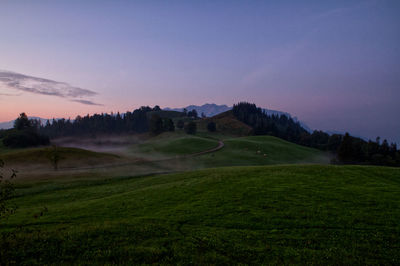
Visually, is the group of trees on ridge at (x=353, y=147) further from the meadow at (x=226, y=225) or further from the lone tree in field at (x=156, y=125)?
the lone tree in field at (x=156, y=125)

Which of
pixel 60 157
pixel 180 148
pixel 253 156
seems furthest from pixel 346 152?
pixel 60 157

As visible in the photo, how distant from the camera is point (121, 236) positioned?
44.9 ft

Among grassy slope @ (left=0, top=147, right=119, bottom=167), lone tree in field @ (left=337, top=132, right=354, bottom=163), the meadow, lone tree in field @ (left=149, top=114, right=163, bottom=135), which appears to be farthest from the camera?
lone tree in field @ (left=149, top=114, right=163, bottom=135)

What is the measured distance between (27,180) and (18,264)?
4626 cm

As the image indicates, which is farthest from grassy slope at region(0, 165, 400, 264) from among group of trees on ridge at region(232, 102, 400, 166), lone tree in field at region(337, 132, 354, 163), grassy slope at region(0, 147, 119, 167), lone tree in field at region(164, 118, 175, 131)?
lone tree in field at region(164, 118, 175, 131)

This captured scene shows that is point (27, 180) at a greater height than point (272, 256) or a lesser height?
lesser

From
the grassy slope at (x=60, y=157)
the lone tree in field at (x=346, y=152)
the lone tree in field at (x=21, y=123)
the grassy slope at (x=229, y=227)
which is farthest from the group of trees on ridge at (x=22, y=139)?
the lone tree in field at (x=346, y=152)

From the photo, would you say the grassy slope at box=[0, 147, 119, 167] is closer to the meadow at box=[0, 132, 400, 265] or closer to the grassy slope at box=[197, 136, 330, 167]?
the grassy slope at box=[197, 136, 330, 167]

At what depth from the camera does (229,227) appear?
51.8 ft

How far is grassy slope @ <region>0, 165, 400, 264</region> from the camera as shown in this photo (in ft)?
37.2

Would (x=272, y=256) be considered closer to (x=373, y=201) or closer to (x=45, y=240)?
(x=45, y=240)

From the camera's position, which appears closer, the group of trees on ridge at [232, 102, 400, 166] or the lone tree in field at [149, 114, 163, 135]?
the group of trees on ridge at [232, 102, 400, 166]

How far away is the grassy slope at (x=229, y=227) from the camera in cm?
1134

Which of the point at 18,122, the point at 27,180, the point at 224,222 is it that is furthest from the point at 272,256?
the point at 18,122
